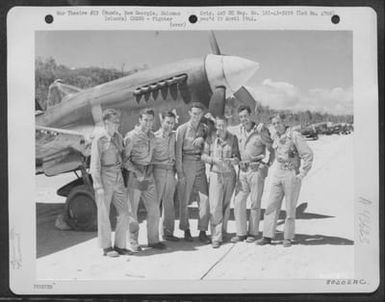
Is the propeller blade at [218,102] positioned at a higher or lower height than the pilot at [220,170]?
higher

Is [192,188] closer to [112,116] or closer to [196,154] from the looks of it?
[196,154]

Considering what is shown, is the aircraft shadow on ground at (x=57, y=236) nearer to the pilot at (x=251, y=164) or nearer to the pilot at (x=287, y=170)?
the pilot at (x=287, y=170)

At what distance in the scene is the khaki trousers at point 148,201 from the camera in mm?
2465

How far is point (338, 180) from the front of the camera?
2520mm

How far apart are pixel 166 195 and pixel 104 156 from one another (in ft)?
1.14

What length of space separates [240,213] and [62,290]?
92 cm

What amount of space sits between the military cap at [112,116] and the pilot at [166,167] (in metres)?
0.20

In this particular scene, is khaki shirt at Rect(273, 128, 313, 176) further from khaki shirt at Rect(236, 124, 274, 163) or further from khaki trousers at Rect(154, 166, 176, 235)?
khaki trousers at Rect(154, 166, 176, 235)

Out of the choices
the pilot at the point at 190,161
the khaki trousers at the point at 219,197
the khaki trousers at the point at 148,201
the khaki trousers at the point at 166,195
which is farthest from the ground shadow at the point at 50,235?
the khaki trousers at the point at 219,197

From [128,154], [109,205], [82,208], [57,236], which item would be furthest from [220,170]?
[57,236]

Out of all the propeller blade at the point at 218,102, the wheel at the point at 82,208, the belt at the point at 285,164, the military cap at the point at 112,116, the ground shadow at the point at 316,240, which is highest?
the propeller blade at the point at 218,102

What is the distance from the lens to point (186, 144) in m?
2.48

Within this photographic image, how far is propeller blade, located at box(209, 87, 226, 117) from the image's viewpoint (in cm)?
251

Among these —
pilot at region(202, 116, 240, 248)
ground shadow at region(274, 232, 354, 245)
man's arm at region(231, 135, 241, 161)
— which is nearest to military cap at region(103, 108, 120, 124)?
pilot at region(202, 116, 240, 248)
